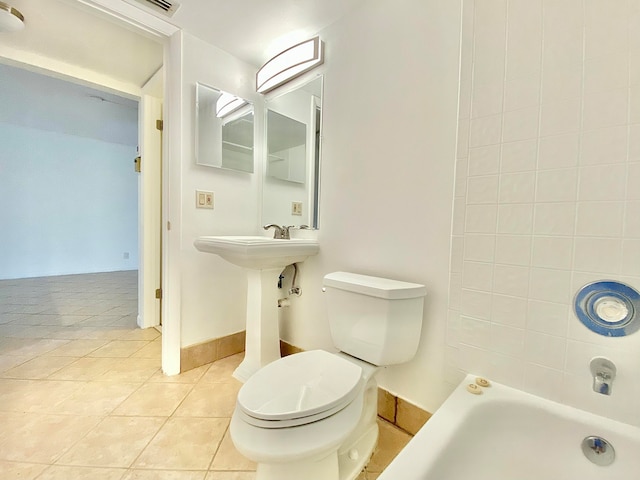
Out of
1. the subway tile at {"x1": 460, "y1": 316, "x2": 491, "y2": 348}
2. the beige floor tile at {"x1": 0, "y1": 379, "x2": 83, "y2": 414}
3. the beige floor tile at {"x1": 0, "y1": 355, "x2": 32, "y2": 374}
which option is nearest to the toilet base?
the subway tile at {"x1": 460, "y1": 316, "x2": 491, "y2": 348}

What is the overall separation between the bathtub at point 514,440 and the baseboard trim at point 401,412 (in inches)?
15.0

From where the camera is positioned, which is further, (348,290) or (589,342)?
(348,290)

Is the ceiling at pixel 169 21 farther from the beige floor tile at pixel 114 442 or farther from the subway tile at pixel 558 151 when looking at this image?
the beige floor tile at pixel 114 442

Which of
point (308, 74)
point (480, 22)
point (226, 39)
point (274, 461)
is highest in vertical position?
point (226, 39)

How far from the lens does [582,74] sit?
2.60 feet

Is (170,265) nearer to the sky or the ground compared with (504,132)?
nearer to the ground

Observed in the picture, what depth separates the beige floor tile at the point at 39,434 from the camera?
3.35ft

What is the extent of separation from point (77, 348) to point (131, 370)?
0.61 meters

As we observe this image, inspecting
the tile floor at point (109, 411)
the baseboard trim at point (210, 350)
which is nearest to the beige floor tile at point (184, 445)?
the tile floor at point (109, 411)

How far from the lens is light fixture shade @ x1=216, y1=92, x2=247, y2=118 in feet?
5.73

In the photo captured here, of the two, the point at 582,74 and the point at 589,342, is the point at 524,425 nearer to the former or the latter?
the point at 589,342

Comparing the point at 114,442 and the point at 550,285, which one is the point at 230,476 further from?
the point at 550,285

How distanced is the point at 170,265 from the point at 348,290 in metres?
1.13

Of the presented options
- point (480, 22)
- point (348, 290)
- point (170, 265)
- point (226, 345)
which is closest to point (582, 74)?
point (480, 22)
